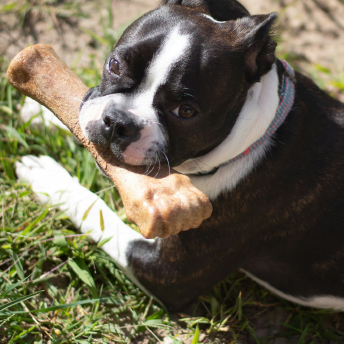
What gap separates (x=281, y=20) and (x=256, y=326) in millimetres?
3838

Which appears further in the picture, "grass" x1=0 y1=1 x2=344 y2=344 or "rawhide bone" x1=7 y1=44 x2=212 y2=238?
"grass" x1=0 y1=1 x2=344 y2=344

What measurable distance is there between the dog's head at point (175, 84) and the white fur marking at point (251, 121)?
0.05 m

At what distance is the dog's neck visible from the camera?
2582mm

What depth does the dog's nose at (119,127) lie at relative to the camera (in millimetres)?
2309

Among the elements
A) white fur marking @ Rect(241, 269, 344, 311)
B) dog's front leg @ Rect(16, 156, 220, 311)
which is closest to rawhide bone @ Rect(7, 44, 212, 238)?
dog's front leg @ Rect(16, 156, 220, 311)

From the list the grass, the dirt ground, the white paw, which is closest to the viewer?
the grass

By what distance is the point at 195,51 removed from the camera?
2.33 meters

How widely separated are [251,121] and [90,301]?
5.26ft

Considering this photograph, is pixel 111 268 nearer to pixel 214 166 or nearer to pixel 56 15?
Result: pixel 214 166

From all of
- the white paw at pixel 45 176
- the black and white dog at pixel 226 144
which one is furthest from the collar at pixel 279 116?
the white paw at pixel 45 176

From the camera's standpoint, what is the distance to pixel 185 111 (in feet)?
7.95

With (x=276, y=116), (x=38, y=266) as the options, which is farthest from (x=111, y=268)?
(x=276, y=116)

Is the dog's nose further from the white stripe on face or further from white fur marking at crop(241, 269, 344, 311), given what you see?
white fur marking at crop(241, 269, 344, 311)

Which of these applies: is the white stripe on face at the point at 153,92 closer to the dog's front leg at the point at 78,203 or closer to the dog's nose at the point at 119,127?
the dog's nose at the point at 119,127
